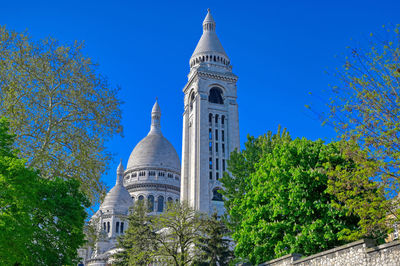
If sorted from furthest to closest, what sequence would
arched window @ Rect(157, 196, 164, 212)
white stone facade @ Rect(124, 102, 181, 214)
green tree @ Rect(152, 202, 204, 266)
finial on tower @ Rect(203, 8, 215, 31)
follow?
1. white stone facade @ Rect(124, 102, 181, 214)
2. arched window @ Rect(157, 196, 164, 212)
3. finial on tower @ Rect(203, 8, 215, 31)
4. green tree @ Rect(152, 202, 204, 266)

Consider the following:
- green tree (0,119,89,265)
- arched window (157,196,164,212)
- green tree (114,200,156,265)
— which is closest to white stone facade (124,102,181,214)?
arched window (157,196,164,212)

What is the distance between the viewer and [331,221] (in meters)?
25.5

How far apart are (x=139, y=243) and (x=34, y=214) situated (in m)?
23.0

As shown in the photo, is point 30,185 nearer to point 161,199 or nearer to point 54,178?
point 54,178

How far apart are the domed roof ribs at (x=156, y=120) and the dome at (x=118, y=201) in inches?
984

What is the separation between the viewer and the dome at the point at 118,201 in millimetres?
103812

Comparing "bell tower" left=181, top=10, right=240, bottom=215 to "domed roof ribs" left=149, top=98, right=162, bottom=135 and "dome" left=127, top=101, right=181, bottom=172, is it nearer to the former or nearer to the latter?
"dome" left=127, top=101, right=181, bottom=172

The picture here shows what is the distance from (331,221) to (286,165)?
4.79 meters

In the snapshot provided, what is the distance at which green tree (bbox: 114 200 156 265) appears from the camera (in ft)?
130

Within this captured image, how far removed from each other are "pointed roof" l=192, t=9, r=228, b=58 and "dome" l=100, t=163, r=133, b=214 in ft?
130

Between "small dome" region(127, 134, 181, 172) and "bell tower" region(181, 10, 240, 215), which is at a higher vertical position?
"small dome" region(127, 134, 181, 172)

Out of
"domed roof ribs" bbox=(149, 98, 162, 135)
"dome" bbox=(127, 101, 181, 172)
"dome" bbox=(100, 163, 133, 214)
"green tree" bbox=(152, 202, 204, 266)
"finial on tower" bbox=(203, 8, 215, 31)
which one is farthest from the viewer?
"domed roof ribs" bbox=(149, 98, 162, 135)

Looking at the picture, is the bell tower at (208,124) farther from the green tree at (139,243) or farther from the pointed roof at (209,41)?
the green tree at (139,243)

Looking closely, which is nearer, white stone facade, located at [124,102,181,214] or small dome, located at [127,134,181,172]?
white stone facade, located at [124,102,181,214]
